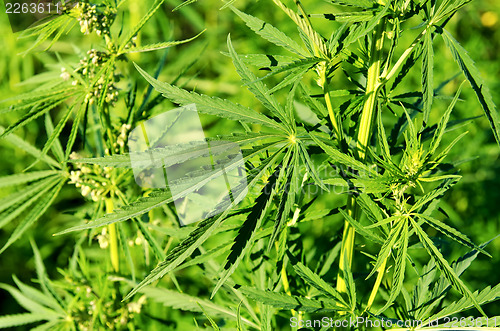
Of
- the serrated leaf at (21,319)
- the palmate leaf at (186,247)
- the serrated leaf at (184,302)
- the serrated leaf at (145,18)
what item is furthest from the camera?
the serrated leaf at (21,319)

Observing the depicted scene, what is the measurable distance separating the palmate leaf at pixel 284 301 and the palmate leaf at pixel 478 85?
385 mm

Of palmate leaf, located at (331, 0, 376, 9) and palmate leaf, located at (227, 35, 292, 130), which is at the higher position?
palmate leaf, located at (331, 0, 376, 9)

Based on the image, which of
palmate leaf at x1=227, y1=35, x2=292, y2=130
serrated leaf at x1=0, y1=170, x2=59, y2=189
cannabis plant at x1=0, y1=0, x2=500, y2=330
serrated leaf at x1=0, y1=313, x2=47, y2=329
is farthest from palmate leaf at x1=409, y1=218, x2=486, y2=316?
serrated leaf at x1=0, y1=313, x2=47, y2=329

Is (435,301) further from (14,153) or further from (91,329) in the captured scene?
(14,153)

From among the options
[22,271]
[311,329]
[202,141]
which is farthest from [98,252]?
[202,141]

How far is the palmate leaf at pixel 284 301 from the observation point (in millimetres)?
759

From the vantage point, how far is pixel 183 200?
1056 mm

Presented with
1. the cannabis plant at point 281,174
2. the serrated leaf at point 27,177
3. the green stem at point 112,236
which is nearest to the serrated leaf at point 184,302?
the cannabis plant at point 281,174

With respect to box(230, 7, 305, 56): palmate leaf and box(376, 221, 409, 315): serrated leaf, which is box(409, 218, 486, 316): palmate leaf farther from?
box(230, 7, 305, 56): palmate leaf

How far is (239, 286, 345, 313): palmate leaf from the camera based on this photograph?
759 millimetres

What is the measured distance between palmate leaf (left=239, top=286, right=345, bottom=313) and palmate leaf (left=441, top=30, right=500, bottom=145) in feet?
1.26

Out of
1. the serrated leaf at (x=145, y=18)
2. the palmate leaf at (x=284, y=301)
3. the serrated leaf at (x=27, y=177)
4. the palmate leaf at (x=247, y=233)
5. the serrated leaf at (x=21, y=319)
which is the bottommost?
the serrated leaf at (x=21, y=319)

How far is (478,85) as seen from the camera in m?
0.65

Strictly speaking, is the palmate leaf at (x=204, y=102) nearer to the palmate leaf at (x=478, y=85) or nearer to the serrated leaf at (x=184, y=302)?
the palmate leaf at (x=478, y=85)
